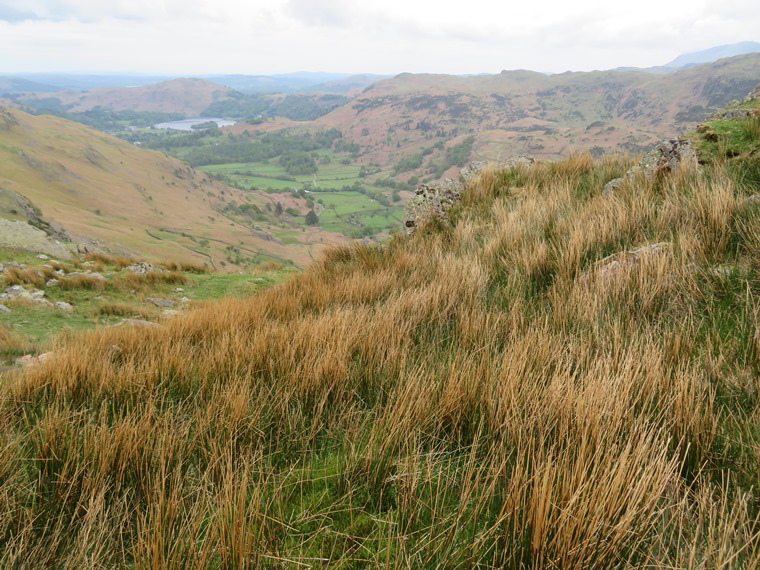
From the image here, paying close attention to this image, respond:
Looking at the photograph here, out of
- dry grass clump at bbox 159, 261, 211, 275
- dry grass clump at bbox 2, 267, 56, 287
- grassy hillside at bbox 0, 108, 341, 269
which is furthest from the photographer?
grassy hillside at bbox 0, 108, 341, 269

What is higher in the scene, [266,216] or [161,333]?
[161,333]

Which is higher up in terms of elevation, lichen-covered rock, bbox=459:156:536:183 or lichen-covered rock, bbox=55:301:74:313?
lichen-covered rock, bbox=459:156:536:183

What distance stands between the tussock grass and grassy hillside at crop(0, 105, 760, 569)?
13 mm

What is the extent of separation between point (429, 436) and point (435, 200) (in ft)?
21.2

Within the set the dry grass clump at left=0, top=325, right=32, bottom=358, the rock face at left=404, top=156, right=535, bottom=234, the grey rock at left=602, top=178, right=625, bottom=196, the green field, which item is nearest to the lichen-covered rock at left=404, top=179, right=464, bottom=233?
the rock face at left=404, top=156, right=535, bottom=234

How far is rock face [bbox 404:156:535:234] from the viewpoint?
295 inches

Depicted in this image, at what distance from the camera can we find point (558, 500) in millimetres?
1250

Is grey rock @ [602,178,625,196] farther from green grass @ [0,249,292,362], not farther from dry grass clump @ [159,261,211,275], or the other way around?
dry grass clump @ [159,261,211,275]

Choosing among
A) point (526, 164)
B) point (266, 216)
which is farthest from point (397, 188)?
point (526, 164)

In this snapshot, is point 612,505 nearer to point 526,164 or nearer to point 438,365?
point 438,365

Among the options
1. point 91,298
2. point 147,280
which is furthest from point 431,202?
point 147,280

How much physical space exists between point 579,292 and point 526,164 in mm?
6562

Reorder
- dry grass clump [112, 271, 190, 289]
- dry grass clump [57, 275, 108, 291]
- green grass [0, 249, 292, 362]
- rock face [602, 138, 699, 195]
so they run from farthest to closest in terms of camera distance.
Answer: dry grass clump [112, 271, 190, 289] → dry grass clump [57, 275, 108, 291] → green grass [0, 249, 292, 362] → rock face [602, 138, 699, 195]

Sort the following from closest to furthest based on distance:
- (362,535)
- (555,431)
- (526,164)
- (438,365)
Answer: (362,535)
(555,431)
(438,365)
(526,164)
